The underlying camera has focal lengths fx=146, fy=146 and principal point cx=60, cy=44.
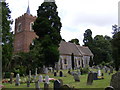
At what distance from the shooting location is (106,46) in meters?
52.3

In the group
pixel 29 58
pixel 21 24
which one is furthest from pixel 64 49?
pixel 29 58

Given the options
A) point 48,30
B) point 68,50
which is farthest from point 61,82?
point 68,50

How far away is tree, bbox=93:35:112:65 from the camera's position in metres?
50.7

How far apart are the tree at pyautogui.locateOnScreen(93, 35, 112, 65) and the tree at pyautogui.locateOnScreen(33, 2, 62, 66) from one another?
29.2 metres

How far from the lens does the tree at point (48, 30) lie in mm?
23812

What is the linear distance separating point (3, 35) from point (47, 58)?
8995mm

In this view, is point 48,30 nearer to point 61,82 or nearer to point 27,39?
point 27,39

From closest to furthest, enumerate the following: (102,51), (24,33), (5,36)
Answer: (5,36) < (24,33) < (102,51)

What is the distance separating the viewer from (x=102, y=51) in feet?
168

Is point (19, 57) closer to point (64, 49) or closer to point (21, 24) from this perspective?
point (21, 24)

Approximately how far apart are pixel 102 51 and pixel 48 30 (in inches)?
1246

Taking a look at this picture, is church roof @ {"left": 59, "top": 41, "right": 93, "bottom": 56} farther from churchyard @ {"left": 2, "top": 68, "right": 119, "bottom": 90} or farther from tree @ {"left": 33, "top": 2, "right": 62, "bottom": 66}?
churchyard @ {"left": 2, "top": 68, "right": 119, "bottom": 90}

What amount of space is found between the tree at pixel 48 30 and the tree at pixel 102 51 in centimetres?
2916

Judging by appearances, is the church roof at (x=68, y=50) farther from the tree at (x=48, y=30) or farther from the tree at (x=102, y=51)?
the tree at (x=48, y=30)
